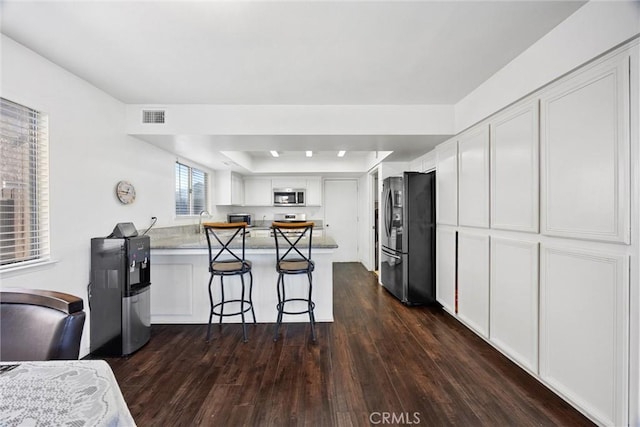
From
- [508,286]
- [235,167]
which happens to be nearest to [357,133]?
[508,286]

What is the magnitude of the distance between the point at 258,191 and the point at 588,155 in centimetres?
583

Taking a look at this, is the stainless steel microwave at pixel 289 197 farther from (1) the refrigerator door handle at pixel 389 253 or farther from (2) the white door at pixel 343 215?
(1) the refrigerator door handle at pixel 389 253

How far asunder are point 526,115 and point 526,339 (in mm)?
1731

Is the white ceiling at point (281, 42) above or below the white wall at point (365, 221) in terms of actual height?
above

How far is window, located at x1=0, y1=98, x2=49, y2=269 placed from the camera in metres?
1.83

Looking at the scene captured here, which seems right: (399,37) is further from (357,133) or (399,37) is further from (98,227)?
(98,227)

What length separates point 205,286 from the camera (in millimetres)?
3121

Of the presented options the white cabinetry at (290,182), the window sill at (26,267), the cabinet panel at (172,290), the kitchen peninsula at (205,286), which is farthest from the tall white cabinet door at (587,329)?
the white cabinetry at (290,182)

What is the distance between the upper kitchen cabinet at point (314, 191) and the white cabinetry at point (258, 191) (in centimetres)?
92

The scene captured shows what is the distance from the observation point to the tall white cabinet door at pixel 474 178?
102 inches

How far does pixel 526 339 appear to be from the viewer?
2.08 metres

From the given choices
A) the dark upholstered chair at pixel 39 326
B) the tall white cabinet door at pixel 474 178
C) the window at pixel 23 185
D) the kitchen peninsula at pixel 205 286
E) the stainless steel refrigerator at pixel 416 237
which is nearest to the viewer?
the dark upholstered chair at pixel 39 326

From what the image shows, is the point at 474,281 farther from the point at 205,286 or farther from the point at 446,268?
the point at 205,286

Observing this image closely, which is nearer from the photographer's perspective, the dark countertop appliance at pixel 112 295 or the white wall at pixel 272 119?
the dark countertop appliance at pixel 112 295
